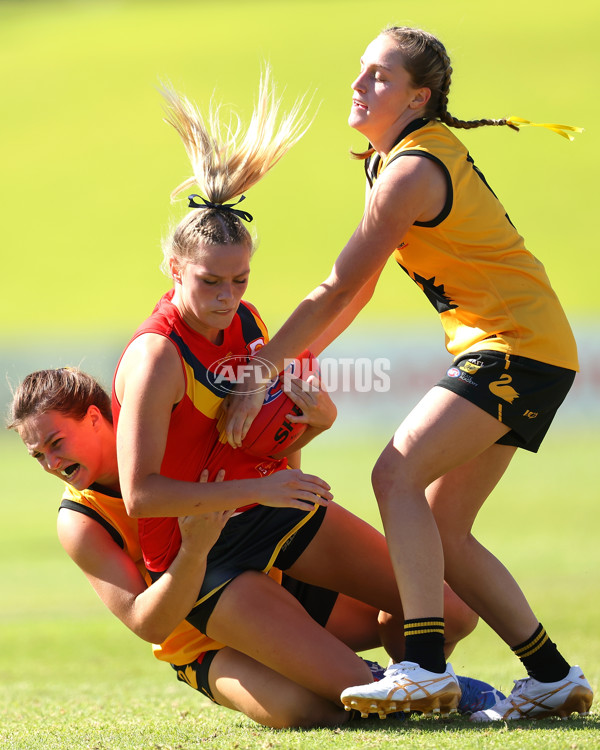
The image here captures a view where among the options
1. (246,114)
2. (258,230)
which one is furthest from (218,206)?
(258,230)

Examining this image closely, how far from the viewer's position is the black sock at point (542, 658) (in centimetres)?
369

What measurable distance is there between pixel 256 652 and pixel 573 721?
3.66 ft

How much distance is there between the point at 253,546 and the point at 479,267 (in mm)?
1309

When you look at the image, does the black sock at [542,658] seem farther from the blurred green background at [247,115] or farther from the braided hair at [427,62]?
the blurred green background at [247,115]

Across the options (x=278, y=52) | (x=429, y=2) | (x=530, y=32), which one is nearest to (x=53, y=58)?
(x=278, y=52)

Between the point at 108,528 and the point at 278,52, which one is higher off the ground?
the point at 278,52

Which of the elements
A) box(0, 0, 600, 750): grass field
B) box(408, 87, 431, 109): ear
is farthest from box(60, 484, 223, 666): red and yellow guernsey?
box(408, 87, 431, 109): ear

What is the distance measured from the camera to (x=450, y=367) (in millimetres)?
3688

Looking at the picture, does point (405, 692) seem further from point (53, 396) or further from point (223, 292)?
point (53, 396)

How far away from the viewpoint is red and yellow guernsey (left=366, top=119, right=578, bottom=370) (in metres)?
3.62

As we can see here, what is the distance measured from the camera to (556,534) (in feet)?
34.2

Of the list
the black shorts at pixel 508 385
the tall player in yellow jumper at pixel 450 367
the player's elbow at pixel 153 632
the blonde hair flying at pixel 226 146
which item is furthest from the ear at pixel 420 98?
the player's elbow at pixel 153 632

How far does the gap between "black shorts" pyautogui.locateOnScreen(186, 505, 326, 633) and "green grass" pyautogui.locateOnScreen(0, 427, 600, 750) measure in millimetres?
470

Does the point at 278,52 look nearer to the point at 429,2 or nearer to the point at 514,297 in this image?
the point at 429,2
